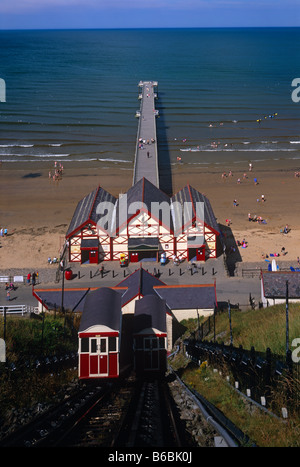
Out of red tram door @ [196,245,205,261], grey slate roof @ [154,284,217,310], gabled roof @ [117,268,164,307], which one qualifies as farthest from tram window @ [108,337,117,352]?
red tram door @ [196,245,205,261]

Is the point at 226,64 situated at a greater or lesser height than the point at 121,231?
greater

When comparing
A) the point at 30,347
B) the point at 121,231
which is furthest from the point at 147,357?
the point at 121,231

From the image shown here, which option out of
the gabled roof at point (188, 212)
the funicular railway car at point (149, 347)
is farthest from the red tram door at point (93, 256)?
the funicular railway car at point (149, 347)

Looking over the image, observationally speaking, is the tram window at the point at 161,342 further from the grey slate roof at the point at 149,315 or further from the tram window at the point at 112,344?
the tram window at the point at 112,344

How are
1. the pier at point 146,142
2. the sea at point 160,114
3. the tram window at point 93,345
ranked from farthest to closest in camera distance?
the sea at point 160,114
the pier at point 146,142
the tram window at point 93,345

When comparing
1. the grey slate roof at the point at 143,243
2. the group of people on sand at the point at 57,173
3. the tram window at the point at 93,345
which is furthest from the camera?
the group of people on sand at the point at 57,173

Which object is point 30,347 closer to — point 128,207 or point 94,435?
point 94,435

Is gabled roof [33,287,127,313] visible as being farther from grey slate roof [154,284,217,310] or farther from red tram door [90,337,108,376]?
red tram door [90,337,108,376]
